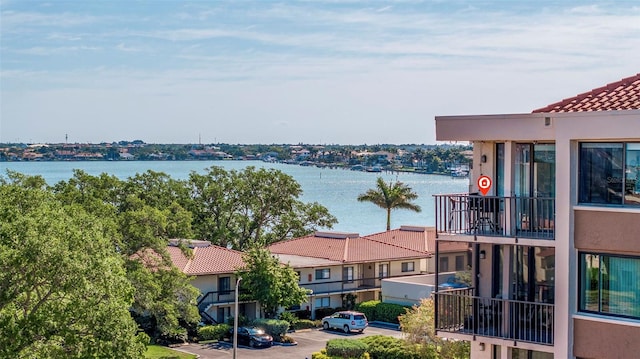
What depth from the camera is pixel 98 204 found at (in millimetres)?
43938

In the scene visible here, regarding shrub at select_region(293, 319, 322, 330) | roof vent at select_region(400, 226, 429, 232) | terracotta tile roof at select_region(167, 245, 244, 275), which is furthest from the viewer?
roof vent at select_region(400, 226, 429, 232)

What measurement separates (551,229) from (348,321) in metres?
36.5

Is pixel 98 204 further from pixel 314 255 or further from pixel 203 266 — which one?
pixel 314 255

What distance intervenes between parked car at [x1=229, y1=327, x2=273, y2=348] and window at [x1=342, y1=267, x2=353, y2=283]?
1133 centimetres

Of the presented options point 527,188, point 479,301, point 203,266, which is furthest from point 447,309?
point 203,266

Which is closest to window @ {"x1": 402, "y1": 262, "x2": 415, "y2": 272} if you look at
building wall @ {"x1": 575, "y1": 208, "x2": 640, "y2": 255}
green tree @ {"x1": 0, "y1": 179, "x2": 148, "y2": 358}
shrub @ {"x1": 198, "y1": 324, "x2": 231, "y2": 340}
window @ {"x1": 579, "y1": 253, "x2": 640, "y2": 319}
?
shrub @ {"x1": 198, "y1": 324, "x2": 231, "y2": 340}

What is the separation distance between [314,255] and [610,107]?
45996mm

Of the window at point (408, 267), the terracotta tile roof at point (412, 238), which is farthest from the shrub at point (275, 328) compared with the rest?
the terracotta tile roof at point (412, 238)

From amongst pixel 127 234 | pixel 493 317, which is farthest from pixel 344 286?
pixel 493 317

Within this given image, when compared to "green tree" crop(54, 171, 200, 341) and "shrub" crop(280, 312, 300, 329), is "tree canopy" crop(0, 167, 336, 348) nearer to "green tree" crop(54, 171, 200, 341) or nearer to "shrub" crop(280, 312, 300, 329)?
"green tree" crop(54, 171, 200, 341)

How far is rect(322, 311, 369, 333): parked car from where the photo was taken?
176 ft

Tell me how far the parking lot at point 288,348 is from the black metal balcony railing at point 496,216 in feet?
93.0

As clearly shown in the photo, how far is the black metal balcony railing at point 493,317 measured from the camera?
18172 mm

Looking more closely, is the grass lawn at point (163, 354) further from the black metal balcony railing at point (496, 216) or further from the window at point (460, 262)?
the black metal balcony railing at point (496, 216)
